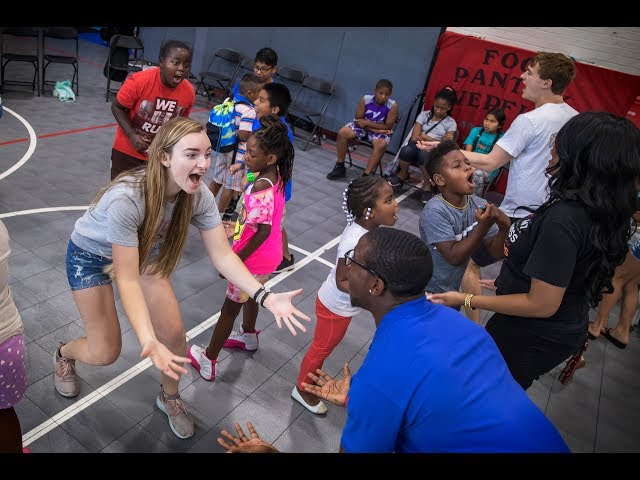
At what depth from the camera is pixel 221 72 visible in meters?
11.2

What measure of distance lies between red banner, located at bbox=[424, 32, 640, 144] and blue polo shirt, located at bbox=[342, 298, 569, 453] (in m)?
7.57

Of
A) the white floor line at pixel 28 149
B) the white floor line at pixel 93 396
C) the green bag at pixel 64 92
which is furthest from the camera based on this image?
the green bag at pixel 64 92

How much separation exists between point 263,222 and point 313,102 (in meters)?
7.36

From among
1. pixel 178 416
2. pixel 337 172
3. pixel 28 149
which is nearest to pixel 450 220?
pixel 178 416

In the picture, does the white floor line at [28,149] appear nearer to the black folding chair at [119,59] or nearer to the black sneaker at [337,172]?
the black folding chair at [119,59]

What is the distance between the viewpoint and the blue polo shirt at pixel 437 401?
1563 mm

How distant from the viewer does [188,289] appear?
Result: 4.49 metres

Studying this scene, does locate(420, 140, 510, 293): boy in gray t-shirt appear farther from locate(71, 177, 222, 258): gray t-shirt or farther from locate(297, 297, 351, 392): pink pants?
locate(71, 177, 222, 258): gray t-shirt

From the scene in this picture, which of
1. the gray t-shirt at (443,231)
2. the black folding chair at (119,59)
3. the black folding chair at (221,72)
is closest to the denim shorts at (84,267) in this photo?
the gray t-shirt at (443,231)

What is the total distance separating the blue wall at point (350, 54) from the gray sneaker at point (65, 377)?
754cm

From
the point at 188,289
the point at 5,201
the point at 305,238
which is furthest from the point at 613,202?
the point at 5,201
